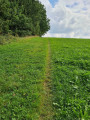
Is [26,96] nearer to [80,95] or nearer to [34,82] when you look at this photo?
[34,82]

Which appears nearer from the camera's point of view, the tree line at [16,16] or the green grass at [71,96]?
the green grass at [71,96]

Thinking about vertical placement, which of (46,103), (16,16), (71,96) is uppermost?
(16,16)

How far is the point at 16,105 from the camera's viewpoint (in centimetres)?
234

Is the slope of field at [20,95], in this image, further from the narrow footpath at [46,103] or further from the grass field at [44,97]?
the narrow footpath at [46,103]

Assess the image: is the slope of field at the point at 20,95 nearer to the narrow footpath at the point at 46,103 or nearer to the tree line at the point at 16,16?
the narrow footpath at the point at 46,103

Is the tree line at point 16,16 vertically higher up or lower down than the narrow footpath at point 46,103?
higher up

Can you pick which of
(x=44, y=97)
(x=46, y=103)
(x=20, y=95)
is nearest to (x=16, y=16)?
(x=20, y=95)

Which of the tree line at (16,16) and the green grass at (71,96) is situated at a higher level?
the tree line at (16,16)

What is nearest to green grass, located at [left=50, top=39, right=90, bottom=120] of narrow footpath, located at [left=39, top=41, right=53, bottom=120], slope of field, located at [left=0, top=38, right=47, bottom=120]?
narrow footpath, located at [left=39, top=41, right=53, bottom=120]

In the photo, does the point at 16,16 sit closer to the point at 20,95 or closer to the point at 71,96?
the point at 20,95

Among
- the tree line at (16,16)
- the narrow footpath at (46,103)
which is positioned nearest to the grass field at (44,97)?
the narrow footpath at (46,103)

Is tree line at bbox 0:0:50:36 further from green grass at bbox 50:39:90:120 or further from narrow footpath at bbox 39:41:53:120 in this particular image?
green grass at bbox 50:39:90:120

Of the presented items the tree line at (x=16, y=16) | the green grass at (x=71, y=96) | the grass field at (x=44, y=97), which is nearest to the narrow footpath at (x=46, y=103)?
the grass field at (x=44, y=97)

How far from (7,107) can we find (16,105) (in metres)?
0.23
